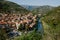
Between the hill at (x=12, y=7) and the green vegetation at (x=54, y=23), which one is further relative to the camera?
the hill at (x=12, y=7)

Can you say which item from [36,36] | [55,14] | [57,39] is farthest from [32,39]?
[57,39]

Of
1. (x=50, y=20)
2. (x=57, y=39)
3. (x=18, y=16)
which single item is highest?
(x=50, y=20)

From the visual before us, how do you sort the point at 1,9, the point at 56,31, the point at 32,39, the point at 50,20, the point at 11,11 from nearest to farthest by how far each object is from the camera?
the point at 56,31
the point at 50,20
the point at 32,39
the point at 1,9
the point at 11,11

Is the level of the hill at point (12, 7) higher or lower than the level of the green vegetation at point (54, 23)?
lower

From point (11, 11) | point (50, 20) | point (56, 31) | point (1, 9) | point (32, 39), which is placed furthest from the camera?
point (11, 11)

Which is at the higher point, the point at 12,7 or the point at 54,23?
the point at 54,23

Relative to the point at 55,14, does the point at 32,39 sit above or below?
below

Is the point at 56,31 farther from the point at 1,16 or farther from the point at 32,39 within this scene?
the point at 1,16

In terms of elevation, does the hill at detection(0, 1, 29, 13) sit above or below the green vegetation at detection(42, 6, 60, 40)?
below

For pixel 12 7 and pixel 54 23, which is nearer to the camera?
pixel 54 23

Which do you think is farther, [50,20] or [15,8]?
[15,8]

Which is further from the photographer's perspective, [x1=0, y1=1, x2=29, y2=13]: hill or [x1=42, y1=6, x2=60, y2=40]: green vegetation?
[x1=0, y1=1, x2=29, y2=13]: hill
